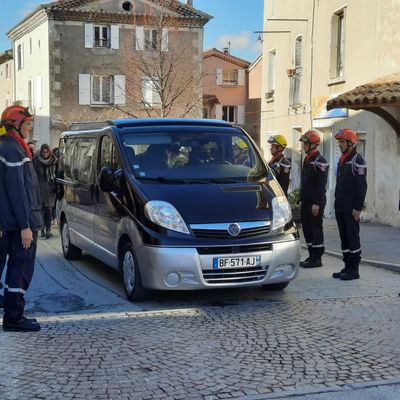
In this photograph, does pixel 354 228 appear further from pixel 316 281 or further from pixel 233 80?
pixel 233 80

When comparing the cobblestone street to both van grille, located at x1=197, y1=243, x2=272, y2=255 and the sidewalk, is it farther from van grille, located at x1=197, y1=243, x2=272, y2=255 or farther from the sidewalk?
the sidewalk

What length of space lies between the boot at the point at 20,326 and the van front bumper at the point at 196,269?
4.10 feet

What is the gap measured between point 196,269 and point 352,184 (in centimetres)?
269

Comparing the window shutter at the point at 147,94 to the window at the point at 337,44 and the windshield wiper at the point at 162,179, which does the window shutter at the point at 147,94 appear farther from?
the windshield wiper at the point at 162,179

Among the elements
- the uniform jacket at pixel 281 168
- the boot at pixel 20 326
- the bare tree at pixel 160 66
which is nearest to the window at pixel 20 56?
the bare tree at pixel 160 66

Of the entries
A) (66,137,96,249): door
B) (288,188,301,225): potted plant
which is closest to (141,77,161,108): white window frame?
(288,188,301,225): potted plant

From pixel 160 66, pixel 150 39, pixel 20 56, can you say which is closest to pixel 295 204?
pixel 160 66

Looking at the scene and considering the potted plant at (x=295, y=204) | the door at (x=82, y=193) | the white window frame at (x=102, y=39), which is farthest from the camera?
the white window frame at (x=102, y=39)

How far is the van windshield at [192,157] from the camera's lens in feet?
23.1

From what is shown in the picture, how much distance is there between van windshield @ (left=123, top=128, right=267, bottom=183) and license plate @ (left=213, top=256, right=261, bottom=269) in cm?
103

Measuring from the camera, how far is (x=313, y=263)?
8.95 metres

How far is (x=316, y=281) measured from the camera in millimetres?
7941

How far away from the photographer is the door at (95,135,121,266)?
7.35m

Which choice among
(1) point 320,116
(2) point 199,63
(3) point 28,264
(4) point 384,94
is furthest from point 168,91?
(3) point 28,264
